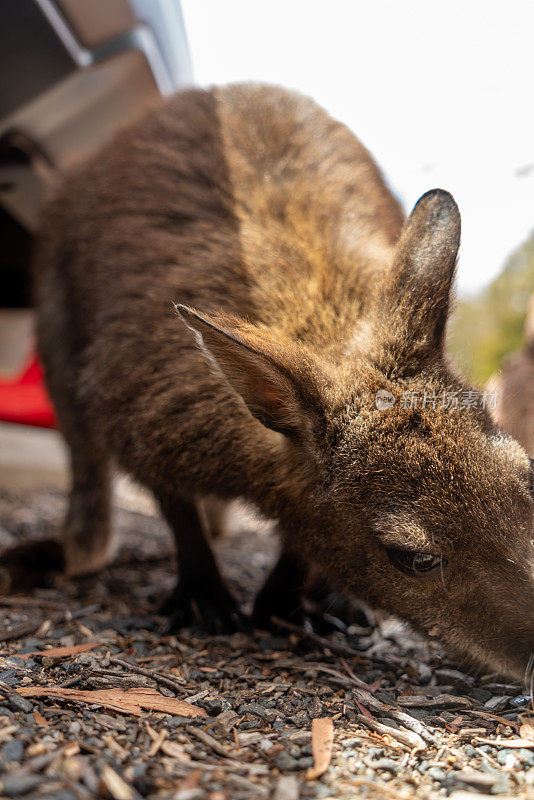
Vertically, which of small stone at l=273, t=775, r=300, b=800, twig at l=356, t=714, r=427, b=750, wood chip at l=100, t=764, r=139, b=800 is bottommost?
twig at l=356, t=714, r=427, b=750

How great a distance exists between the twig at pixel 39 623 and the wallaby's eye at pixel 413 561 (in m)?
1.74

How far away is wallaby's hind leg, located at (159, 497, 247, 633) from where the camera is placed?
3680 millimetres

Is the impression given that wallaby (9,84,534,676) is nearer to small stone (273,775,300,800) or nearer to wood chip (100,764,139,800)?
small stone (273,775,300,800)

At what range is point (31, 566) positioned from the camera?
4.62 m

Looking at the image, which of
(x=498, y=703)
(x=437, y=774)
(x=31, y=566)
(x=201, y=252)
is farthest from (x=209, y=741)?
(x=31, y=566)

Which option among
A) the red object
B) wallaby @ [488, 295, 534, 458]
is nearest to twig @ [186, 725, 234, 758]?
wallaby @ [488, 295, 534, 458]

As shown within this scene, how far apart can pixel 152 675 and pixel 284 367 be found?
1.34 m

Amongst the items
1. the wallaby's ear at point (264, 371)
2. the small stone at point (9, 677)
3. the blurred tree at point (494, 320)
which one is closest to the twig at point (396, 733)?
the wallaby's ear at point (264, 371)

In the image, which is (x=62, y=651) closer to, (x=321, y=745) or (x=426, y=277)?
(x=321, y=745)

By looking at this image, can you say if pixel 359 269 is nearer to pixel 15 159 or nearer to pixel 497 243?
pixel 497 243

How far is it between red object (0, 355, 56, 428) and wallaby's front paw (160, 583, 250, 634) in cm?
445

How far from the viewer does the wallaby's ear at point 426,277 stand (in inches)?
117

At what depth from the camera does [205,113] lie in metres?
4.16

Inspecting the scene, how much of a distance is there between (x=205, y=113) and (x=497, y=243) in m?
1.89
